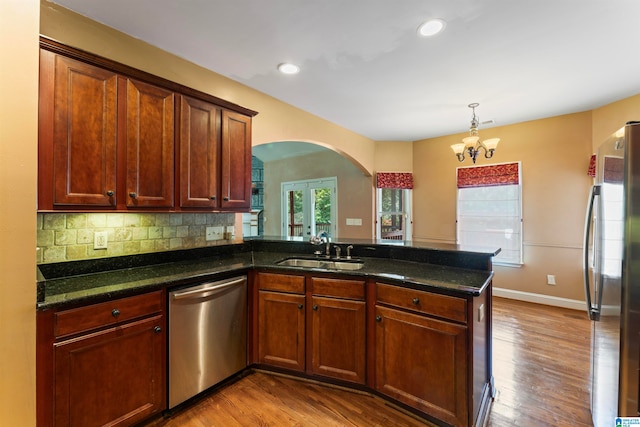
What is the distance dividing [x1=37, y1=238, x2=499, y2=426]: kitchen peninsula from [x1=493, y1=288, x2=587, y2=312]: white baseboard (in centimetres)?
297

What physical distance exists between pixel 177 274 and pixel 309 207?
4562 mm

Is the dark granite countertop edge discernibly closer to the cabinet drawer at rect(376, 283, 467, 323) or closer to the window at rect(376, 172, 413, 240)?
the cabinet drawer at rect(376, 283, 467, 323)

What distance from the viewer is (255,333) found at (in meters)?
2.33

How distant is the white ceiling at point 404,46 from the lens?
187cm

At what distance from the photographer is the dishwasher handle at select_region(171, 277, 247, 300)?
185cm

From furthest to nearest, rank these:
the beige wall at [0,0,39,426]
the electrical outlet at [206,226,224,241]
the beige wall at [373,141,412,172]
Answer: the beige wall at [373,141,412,172] < the electrical outlet at [206,226,224,241] < the beige wall at [0,0,39,426]

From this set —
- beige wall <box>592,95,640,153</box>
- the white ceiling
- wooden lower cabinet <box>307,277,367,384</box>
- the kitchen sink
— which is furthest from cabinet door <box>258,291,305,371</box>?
beige wall <box>592,95,640,153</box>

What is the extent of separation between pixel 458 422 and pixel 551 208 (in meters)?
3.81

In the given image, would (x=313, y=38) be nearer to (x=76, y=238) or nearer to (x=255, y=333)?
(x=76, y=238)

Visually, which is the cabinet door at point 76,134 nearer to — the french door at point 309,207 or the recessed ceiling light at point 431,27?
the recessed ceiling light at point 431,27

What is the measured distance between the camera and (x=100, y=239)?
79.7 inches

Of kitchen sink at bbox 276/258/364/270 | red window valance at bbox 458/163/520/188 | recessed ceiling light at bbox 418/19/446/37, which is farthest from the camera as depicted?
red window valance at bbox 458/163/520/188

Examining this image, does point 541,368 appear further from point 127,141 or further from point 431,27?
point 127,141

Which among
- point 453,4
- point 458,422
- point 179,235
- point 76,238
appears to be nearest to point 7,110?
point 76,238
